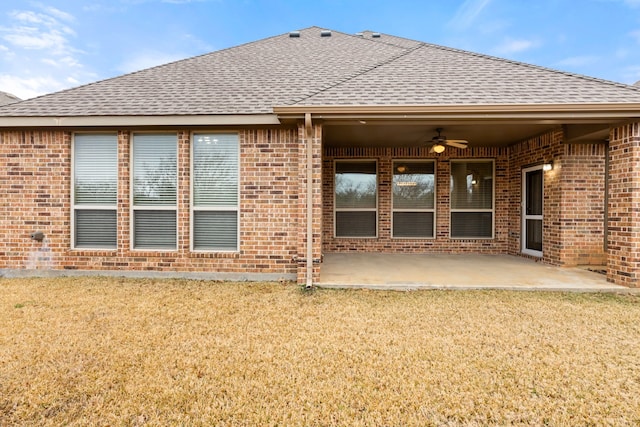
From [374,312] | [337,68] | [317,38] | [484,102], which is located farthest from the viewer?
[317,38]

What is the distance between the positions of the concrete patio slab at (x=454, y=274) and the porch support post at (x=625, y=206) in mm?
295

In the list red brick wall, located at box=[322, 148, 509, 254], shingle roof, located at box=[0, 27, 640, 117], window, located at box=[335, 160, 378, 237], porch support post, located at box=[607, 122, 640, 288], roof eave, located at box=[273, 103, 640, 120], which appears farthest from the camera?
window, located at box=[335, 160, 378, 237]

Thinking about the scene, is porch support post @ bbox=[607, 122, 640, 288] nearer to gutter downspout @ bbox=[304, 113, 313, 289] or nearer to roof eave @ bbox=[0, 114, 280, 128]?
gutter downspout @ bbox=[304, 113, 313, 289]

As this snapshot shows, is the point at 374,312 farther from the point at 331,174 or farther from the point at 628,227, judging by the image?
the point at 331,174

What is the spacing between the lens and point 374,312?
3.73 meters

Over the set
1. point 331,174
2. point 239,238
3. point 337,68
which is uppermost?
point 337,68

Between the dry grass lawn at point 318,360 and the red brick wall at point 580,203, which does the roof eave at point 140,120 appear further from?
the red brick wall at point 580,203

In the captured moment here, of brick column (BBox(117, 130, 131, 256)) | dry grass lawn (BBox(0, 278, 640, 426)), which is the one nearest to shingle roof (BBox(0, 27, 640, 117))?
brick column (BBox(117, 130, 131, 256))

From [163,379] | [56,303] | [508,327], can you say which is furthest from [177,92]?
[508,327]

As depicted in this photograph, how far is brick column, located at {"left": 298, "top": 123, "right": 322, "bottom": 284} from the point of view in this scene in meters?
4.72

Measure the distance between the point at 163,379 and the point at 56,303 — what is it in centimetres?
281

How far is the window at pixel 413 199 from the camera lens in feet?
26.6

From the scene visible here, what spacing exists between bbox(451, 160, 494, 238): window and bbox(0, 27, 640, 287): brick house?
1.21 metres

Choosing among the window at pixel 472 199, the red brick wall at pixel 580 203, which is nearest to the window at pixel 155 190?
the window at pixel 472 199
